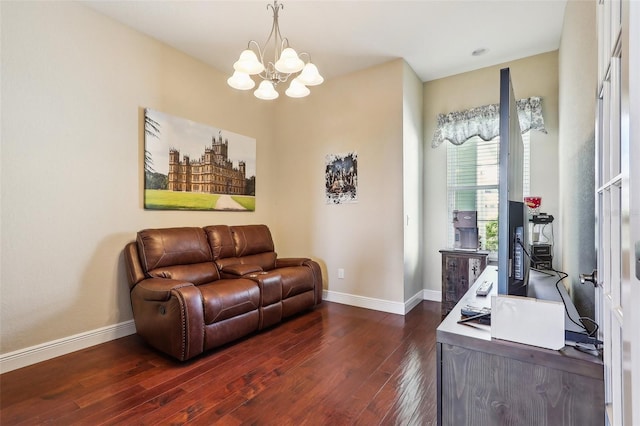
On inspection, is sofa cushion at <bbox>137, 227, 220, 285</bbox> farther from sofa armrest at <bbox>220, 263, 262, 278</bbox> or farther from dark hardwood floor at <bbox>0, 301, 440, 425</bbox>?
dark hardwood floor at <bbox>0, 301, 440, 425</bbox>

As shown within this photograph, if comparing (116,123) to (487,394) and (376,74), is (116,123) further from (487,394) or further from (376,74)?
(487,394)

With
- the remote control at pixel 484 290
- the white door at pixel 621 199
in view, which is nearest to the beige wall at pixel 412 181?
the remote control at pixel 484 290

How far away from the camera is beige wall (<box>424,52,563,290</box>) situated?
329 cm

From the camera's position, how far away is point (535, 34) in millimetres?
2971

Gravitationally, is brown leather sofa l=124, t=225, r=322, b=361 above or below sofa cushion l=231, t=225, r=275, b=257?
below

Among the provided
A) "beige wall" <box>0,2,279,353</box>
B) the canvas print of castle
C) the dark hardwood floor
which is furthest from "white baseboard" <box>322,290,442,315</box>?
"beige wall" <box>0,2,279,353</box>

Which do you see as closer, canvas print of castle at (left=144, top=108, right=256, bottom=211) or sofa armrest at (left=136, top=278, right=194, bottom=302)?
sofa armrest at (left=136, top=278, right=194, bottom=302)

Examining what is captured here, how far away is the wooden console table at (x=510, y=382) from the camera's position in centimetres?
90

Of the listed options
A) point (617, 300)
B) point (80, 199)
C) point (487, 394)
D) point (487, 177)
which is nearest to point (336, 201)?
point (487, 177)

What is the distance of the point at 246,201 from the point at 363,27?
2377 mm

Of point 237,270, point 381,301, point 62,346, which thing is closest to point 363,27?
point 237,270

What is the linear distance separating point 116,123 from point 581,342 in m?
3.44

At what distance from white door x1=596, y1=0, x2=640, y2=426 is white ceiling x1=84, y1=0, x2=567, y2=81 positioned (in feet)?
6.73

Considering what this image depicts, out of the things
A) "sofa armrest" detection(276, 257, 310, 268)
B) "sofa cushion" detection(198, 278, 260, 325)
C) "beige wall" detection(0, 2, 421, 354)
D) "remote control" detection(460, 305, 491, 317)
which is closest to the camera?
"remote control" detection(460, 305, 491, 317)
